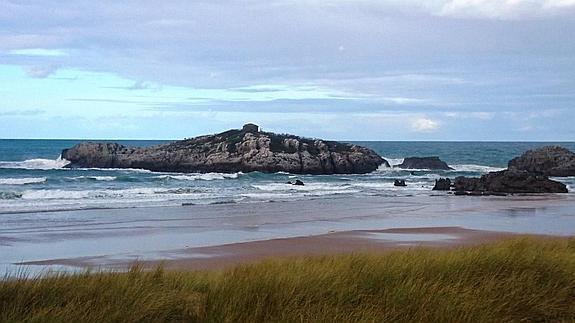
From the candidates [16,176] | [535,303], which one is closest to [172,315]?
[535,303]

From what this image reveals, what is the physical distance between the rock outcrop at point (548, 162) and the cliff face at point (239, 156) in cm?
1307

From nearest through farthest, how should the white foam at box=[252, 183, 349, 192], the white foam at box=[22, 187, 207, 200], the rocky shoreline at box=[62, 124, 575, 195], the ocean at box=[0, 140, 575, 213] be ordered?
the ocean at box=[0, 140, 575, 213]
the white foam at box=[22, 187, 207, 200]
the white foam at box=[252, 183, 349, 192]
the rocky shoreline at box=[62, 124, 575, 195]

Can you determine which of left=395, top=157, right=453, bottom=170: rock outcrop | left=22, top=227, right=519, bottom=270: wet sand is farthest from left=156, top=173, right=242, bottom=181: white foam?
left=22, top=227, right=519, bottom=270: wet sand

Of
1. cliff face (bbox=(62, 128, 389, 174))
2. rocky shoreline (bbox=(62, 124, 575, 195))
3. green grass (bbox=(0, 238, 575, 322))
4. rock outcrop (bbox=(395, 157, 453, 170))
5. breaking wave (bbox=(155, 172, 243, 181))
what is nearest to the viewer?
green grass (bbox=(0, 238, 575, 322))

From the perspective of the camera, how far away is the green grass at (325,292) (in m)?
7.32

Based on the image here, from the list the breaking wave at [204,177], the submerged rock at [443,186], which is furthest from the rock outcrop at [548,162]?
the breaking wave at [204,177]

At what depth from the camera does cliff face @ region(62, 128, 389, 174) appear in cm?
6141

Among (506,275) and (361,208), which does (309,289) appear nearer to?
(506,275)

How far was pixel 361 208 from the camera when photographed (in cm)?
3141

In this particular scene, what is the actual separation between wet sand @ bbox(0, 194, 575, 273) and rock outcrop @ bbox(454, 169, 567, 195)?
8.39 m

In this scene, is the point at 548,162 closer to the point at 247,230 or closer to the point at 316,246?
the point at 247,230

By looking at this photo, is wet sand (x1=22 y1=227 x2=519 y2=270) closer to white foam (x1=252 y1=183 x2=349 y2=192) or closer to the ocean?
the ocean

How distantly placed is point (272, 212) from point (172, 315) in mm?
21672

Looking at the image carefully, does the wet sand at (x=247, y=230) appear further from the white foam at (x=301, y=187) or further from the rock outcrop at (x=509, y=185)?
the white foam at (x=301, y=187)
